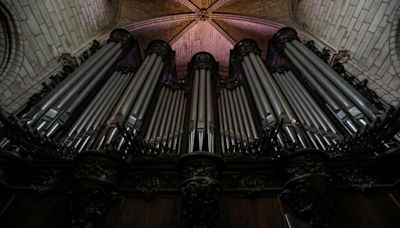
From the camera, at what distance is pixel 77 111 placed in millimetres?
4316

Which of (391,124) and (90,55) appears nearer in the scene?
(391,124)

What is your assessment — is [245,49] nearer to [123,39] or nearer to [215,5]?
[215,5]

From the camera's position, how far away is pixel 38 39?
17.3 ft

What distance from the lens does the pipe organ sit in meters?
2.77

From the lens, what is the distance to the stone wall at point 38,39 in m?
4.68

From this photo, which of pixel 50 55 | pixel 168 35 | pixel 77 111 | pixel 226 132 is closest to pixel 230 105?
pixel 226 132

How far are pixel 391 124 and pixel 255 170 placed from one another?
142 cm

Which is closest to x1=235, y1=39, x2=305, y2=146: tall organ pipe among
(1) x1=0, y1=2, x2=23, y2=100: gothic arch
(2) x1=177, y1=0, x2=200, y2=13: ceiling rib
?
(2) x1=177, y1=0, x2=200, y2=13: ceiling rib

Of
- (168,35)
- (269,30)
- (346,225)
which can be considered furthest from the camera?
(168,35)

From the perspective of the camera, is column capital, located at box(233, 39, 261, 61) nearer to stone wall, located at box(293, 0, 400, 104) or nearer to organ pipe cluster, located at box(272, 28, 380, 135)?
organ pipe cluster, located at box(272, 28, 380, 135)

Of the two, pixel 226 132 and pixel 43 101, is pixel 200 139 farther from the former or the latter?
pixel 43 101

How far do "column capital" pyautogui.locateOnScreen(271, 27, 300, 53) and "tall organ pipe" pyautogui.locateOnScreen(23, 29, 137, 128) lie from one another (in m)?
3.57

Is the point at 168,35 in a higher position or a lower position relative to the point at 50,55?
higher

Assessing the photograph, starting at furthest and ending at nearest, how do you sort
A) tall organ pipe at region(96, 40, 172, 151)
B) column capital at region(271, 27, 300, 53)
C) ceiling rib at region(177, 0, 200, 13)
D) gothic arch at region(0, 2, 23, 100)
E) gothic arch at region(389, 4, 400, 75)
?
ceiling rib at region(177, 0, 200, 13)
column capital at region(271, 27, 300, 53)
gothic arch at region(389, 4, 400, 75)
gothic arch at region(0, 2, 23, 100)
tall organ pipe at region(96, 40, 172, 151)
